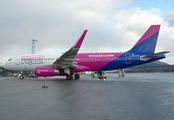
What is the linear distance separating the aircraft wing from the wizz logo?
4.15 m

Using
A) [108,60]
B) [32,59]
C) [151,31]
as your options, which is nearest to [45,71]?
[32,59]

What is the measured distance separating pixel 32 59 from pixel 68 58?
24.5 feet

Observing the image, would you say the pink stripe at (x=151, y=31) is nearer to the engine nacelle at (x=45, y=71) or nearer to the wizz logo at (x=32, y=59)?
the engine nacelle at (x=45, y=71)

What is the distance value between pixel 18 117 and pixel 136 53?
17655 millimetres

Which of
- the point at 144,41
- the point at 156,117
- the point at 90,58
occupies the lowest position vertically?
the point at 156,117

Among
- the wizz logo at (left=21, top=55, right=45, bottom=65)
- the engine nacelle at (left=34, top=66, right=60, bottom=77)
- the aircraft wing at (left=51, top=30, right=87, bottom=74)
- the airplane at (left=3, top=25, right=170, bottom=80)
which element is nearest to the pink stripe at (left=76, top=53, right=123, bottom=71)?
the airplane at (left=3, top=25, right=170, bottom=80)

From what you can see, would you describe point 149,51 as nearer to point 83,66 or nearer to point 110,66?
point 110,66

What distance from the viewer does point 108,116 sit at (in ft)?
12.8

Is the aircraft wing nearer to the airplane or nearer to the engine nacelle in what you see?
the airplane

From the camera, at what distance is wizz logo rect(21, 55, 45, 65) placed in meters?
21.0

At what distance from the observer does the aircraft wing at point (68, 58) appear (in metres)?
15.1

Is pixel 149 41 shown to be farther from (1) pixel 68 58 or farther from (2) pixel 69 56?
(1) pixel 68 58

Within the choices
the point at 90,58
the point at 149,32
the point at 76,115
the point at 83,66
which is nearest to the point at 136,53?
the point at 149,32

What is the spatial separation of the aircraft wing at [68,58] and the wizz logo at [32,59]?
415 centimetres
